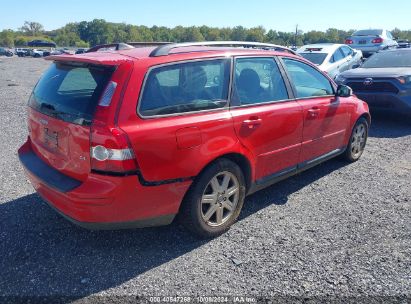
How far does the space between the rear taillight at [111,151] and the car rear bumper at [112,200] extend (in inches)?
2.8

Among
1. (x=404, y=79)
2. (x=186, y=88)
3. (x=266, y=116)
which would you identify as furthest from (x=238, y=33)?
(x=186, y=88)

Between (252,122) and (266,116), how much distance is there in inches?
9.8

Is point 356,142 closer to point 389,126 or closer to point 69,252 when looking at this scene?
point 389,126

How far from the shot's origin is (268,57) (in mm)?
4023

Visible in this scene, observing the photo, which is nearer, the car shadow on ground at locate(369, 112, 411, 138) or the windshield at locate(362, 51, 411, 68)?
the car shadow on ground at locate(369, 112, 411, 138)

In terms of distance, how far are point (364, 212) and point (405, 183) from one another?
1216 mm

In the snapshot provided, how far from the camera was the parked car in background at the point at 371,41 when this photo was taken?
55.4 ft

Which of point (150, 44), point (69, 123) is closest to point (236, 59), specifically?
point (150, 44)

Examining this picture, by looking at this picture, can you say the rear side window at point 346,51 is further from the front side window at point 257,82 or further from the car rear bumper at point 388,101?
the front side window at point 257,82

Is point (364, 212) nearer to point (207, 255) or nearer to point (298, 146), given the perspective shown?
point (298, 146)

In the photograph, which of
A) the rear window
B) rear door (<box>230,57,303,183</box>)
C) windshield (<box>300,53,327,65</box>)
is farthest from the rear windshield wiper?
windshield (<box>300,53,327,65</box>)

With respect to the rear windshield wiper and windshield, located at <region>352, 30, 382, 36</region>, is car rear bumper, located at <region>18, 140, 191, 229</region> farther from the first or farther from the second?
windshield, located at <region>352, 30, 382, 36</region>

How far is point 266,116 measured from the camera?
3713mm

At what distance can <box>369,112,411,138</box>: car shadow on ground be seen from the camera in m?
7.29
